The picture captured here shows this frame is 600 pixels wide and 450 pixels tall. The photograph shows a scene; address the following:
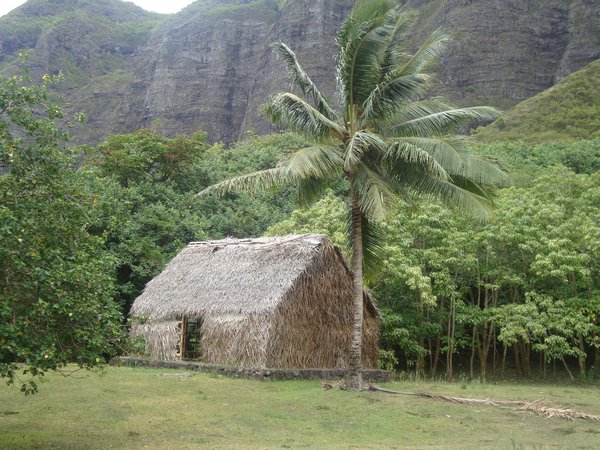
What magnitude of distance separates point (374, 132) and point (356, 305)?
12.0 ft

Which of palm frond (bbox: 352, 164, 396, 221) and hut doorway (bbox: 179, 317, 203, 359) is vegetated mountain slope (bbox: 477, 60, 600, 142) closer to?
hut doorway (bbox: 179, 317, 203, 359)

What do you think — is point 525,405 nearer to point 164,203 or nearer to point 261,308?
point 261,308

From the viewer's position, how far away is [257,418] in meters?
10.1

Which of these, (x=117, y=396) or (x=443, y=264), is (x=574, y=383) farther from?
(x=117, y=396)

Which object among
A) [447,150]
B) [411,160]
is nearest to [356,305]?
[411,160]

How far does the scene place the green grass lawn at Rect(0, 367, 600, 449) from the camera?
843 centimetres

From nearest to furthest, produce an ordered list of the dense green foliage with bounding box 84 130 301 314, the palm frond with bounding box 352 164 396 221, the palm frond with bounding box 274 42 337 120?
the palm frond with bounding box 352 164 396 221, the palm frond with bounding box 274 42 337 120, the dense green foliage with bounding box 84 130 301 314

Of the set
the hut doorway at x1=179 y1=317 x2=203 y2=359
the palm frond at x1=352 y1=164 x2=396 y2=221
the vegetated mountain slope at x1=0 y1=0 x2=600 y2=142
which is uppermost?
the vegetated mountain slope at x1=0 y1=0 x2=600 y2=142

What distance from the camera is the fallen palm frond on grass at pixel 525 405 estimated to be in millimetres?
10703

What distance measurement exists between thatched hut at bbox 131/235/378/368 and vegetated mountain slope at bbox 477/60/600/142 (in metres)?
25.1

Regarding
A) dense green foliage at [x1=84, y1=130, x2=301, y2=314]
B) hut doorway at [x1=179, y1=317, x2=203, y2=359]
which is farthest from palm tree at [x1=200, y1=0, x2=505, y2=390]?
dense green foliage at [x1=84, y1=130, x2=301, y2=314]

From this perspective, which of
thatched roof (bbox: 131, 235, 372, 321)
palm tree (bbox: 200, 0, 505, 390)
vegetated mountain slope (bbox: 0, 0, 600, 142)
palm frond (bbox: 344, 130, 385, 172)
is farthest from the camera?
vegetated mountain slope (bbox: 0, 0, 600, 142)

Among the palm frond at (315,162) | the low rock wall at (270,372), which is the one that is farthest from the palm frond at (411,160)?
the low rock wall at (270,372)

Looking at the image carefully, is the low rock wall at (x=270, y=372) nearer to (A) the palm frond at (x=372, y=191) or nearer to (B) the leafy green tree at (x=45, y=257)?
(A) the palm frond at (x=372, y=191)
